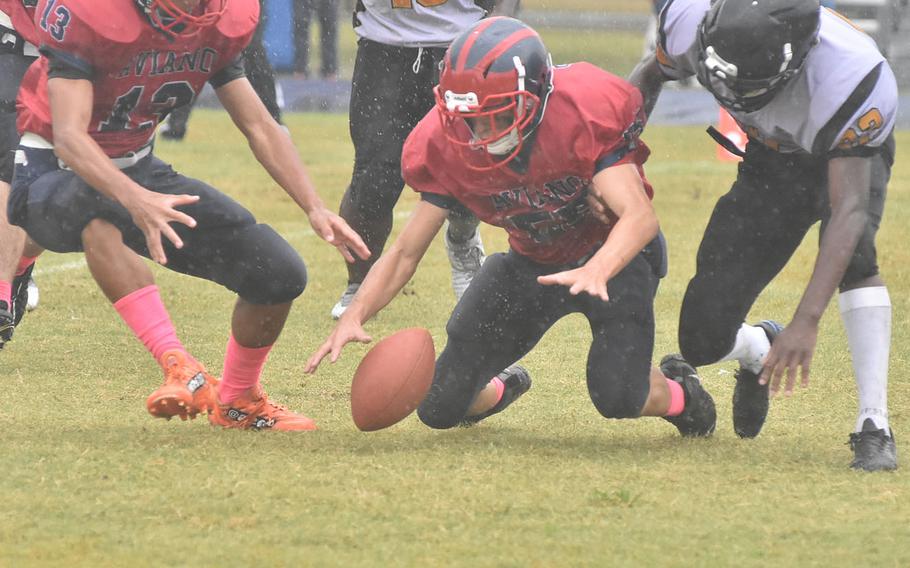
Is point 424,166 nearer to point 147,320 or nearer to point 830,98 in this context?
point 147,320

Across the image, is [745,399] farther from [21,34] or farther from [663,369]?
[21,34]

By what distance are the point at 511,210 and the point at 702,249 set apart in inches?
25.8

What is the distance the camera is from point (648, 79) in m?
4.48

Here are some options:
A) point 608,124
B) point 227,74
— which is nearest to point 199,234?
point 227,74

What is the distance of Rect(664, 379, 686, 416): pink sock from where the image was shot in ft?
14.5

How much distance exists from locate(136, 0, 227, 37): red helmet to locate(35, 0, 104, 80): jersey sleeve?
170 millimetres

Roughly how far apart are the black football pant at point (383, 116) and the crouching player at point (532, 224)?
6.27 ft

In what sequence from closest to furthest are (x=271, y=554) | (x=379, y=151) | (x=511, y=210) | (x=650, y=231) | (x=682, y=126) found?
(x=271, y=554)
(x=650, y=231)
(x=511, y=210)
(x=379, y=151)
(x=682, y=126)

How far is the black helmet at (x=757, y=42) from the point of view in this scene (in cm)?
387

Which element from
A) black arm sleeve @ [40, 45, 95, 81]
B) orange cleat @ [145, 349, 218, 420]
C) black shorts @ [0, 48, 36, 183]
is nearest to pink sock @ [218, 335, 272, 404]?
orange cleat @ [145, 349, 218, 420]

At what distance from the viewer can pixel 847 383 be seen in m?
5.38

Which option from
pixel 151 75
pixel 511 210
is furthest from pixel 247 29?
pixel 511 210

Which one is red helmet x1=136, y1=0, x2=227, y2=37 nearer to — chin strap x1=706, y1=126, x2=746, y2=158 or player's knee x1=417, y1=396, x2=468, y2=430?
player's knee x1=417, y1=396, x2=468, y2=430

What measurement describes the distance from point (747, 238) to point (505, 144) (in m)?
0.89
